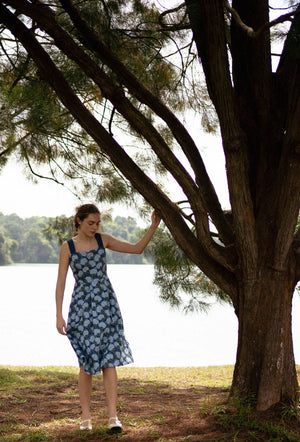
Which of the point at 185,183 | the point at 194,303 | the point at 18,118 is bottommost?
the point at 194,303

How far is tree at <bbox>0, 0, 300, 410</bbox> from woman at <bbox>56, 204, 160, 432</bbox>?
0.50 meters

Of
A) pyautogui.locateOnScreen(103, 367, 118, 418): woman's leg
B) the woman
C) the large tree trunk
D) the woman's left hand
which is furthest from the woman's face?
the large tree trunk

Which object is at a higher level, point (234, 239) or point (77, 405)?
point (234, 239)

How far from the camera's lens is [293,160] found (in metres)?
2.92

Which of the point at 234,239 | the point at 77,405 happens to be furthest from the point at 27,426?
the point at 234,239

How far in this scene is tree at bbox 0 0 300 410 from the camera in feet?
9.83

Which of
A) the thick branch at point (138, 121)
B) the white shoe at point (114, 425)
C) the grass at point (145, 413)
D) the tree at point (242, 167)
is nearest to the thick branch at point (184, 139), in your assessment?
the tree at point (242, 167)

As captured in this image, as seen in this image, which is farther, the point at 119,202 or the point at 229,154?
the point at 119,202

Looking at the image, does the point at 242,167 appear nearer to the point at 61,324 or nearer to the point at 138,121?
the point at 138,121

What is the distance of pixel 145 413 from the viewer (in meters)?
3.24

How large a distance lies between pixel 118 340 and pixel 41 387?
1.84 meters

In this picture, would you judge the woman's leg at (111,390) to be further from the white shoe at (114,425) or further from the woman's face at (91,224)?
the woman's face at (91,224)

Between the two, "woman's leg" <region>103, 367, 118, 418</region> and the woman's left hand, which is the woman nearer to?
"woman's leg" <region>103, 367, 118, 418</region>

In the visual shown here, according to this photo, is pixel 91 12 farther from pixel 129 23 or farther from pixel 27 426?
pixel 27 426
